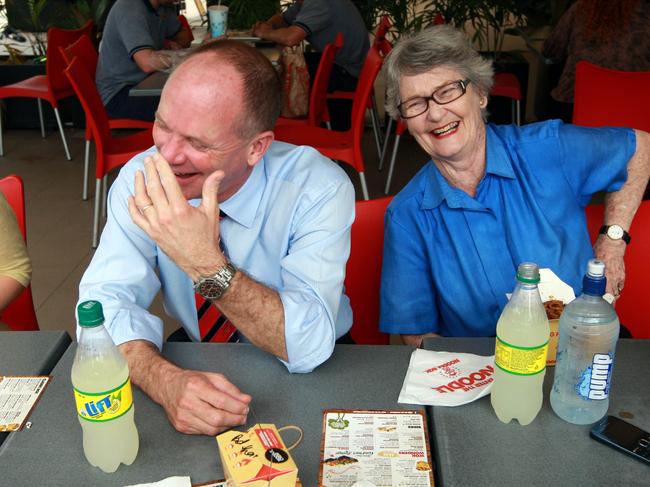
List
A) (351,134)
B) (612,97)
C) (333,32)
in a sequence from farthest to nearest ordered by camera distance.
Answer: (333,32) → (351,134) → (612,97)

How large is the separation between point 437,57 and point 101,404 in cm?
114

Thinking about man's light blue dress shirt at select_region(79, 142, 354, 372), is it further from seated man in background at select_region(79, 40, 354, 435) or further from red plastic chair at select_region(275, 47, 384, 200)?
red plastic chair at select_region(275, 47, 384, 200)

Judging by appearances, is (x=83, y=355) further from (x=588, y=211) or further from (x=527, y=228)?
(x=588, y=211)

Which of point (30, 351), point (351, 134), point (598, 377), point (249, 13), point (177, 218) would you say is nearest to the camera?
point (598, 377)

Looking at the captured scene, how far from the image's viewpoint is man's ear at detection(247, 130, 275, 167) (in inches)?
61.4

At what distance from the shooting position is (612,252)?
1.77 meters

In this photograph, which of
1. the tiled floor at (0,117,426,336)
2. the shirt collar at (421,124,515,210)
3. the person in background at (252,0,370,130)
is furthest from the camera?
the person in background at (252,0,370,130)

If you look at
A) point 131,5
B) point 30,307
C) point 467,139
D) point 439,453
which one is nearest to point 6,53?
point 131,5

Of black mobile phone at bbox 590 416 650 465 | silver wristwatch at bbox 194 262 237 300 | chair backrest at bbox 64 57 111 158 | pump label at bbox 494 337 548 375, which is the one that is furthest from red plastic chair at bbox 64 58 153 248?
black mobile phone at bbox 590 416 650 465

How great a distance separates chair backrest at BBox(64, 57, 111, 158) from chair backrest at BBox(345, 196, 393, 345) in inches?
75.6

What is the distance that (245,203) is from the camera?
161 centimetres

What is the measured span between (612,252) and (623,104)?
139 centimetres

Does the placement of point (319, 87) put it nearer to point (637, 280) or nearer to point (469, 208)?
point (469, 208)

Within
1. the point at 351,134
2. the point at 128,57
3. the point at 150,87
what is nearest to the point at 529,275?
the point at 351,134
